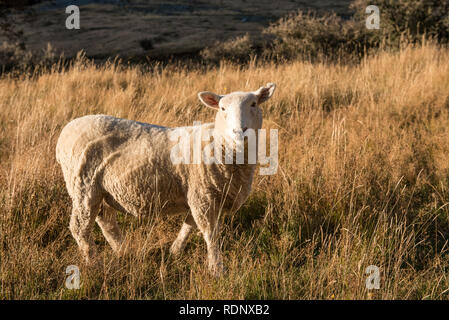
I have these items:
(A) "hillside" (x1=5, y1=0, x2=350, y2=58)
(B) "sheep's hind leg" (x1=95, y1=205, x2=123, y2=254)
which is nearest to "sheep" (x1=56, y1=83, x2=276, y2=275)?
(B) "sheep's hind leg" (x1=95, y1=205, x2=123, y2=254)

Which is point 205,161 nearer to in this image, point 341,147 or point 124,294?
point 124,294

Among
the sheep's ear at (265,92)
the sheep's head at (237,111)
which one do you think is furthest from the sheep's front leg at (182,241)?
the sheep's ear at (265,92)

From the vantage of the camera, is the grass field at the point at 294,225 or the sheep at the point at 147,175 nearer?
the grass field at the point at 294,225

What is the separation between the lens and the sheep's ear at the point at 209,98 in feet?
8.05

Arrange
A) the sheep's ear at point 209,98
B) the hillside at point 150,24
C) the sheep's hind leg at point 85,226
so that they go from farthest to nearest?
the hillside at point 150,24 < the sheep's hind leg at point 85,226 < the sheep's ear at point 209,98

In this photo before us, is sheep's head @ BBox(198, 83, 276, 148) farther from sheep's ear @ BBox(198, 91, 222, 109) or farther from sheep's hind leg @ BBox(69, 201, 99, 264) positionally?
sheep's hind leg @ BBox(69, 201, 99, 264)

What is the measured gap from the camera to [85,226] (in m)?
2.60

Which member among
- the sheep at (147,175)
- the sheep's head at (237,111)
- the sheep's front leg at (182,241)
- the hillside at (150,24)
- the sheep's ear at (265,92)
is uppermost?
the hillside at (150,24)

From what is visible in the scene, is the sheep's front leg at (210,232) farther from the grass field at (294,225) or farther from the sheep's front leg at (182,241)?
the sheep's front leg at (182,241)

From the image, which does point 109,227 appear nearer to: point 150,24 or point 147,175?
point 147,175

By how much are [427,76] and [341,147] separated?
341 centimetres

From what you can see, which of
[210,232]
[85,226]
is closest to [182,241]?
[210,232]

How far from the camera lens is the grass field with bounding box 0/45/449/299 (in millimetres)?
2332
